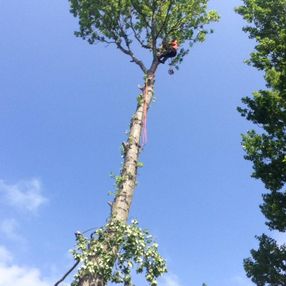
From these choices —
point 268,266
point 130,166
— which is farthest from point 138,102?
point 268,266

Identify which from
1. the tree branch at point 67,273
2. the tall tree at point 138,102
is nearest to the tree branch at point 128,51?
the tall tree at point 138,102

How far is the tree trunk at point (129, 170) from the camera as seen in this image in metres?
8.34

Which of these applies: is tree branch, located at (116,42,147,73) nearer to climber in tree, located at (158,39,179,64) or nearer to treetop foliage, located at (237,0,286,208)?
climber in tree, located at (158,39,179,64)

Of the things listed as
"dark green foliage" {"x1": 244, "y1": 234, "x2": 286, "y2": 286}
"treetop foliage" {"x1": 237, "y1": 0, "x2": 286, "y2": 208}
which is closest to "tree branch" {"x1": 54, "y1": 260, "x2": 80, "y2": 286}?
"treetop foliage" {"x1": 237, "y1": 0, "x2": 286, "y2": 208}

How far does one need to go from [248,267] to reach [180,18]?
10.1m

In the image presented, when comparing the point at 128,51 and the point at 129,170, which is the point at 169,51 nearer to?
the point at 128,51

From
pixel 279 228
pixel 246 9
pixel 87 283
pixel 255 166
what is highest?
pixel 246 9

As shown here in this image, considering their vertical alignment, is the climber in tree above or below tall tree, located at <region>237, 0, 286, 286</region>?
above

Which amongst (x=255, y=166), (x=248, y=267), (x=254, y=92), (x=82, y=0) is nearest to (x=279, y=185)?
(x=255, y=166)

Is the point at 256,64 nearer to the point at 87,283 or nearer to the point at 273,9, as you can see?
the point at 273,9

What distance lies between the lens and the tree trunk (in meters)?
8.34

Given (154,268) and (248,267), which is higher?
(248,267)

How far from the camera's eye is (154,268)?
740cm

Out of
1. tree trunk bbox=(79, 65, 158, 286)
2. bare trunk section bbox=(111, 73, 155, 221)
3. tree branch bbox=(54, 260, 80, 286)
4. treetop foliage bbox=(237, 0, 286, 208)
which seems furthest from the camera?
treetop foliage bbox=(237, 0, 286, 208)
